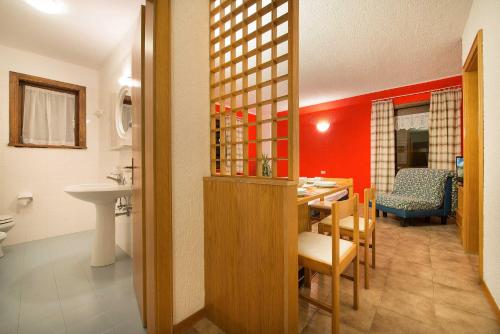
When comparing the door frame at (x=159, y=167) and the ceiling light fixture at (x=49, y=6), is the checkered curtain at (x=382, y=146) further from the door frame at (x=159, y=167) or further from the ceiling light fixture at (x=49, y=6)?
the ceiling light fixture at (x=49, y=6)

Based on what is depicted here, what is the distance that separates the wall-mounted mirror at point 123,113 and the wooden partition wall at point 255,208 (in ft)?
4.50

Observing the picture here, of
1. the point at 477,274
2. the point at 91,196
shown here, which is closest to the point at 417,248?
the point at 477,274

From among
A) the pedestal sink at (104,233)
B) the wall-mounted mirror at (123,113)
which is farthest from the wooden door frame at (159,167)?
the wall-mounted mirror at (123,113)

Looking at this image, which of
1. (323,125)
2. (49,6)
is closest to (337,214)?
(49,6)

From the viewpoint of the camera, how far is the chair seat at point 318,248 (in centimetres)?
119

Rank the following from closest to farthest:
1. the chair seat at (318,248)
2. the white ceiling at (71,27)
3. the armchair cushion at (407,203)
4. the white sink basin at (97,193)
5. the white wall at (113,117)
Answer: the chair seat at (318,248) < the white sink basin at (97,193) < the white ceiling at (71,27) < the white wall at (113,117) < the armchair cushion at (407,203)

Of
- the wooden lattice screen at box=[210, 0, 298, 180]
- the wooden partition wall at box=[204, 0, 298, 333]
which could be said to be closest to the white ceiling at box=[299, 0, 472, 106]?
the wooden lattice screen at box=[210, 0, 298, 180]

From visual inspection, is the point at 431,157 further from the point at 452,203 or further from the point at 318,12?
the point at 318,12

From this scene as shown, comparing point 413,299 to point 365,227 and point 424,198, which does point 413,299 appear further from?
point 424,198

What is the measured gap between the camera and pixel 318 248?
4.20 ft

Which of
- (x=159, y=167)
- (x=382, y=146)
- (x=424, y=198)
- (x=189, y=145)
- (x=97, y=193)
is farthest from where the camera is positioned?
(x=382, y=146)

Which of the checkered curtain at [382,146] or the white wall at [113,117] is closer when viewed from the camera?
the white wall at [113,117]

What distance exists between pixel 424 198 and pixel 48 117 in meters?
5.47

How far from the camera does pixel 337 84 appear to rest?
13.1 feet
